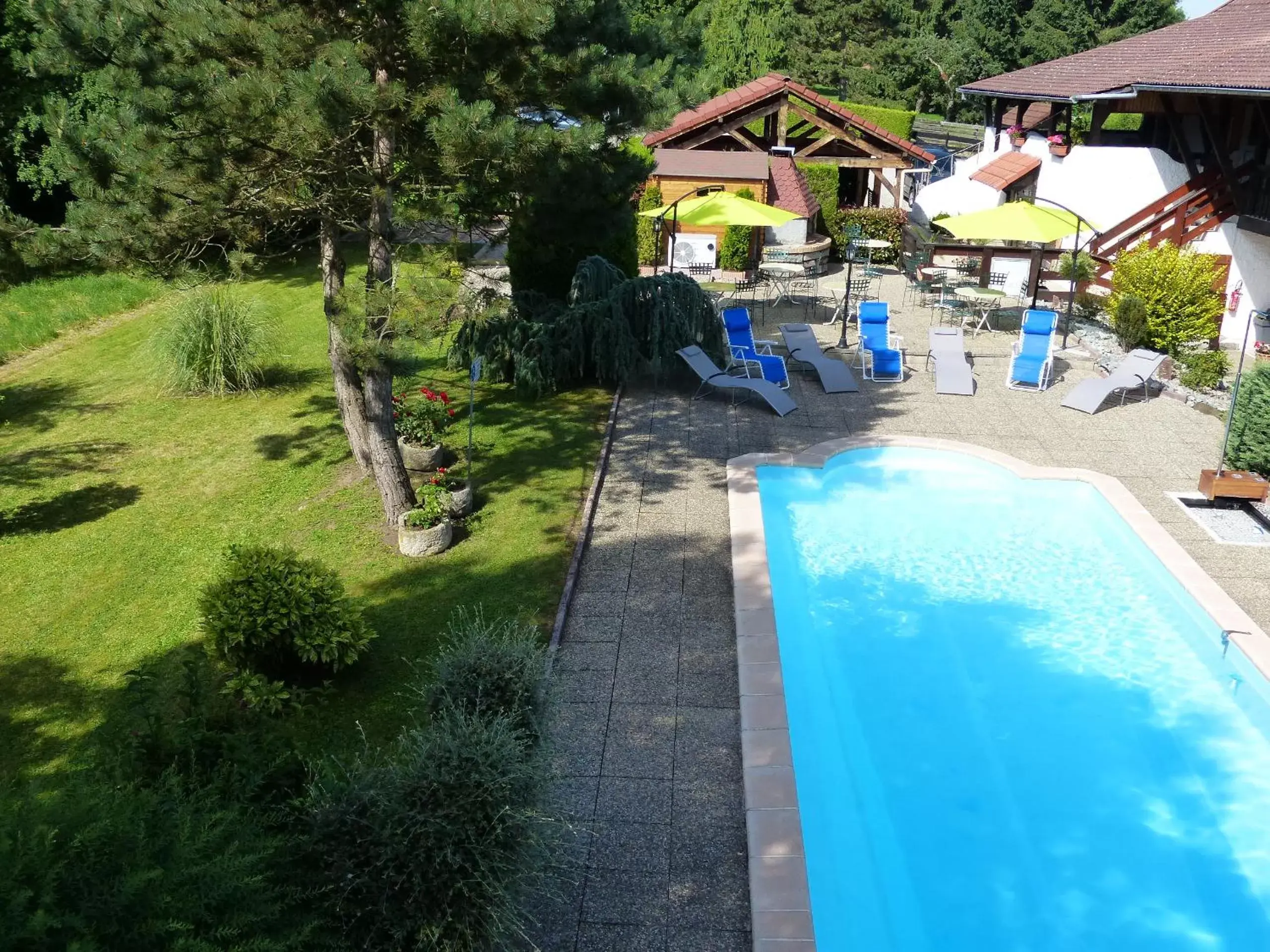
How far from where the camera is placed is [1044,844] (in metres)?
6.67

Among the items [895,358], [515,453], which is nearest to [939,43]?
[895,358]

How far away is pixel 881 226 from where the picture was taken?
23.5 metres

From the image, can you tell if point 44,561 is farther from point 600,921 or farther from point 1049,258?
point 1049,258

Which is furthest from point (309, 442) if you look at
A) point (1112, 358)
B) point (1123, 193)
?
point (1123, 193)

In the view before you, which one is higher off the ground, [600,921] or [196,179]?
[196,179]

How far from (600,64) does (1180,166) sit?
1512 cm

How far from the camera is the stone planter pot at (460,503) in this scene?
Answer: 10.0 meters

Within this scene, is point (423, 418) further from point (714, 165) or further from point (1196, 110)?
point (1196, 110)

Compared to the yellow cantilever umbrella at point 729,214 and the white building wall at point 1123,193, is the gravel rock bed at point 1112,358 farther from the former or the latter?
the yellow cantilever umbrella at point 729,214

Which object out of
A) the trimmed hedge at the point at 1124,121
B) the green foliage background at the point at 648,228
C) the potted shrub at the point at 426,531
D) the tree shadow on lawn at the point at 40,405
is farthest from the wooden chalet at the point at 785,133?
the trimmed hedge at the point at 1124,121

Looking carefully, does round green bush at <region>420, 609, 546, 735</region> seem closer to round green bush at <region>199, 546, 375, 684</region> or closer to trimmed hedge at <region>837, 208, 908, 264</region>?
round green bush at <region>199, 546, 375, 684</region>

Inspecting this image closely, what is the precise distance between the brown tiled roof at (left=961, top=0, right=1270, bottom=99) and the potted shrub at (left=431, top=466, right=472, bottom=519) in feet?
42.3

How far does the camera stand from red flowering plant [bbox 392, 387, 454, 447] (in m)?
11.4

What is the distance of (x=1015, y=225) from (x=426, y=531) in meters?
11.1
